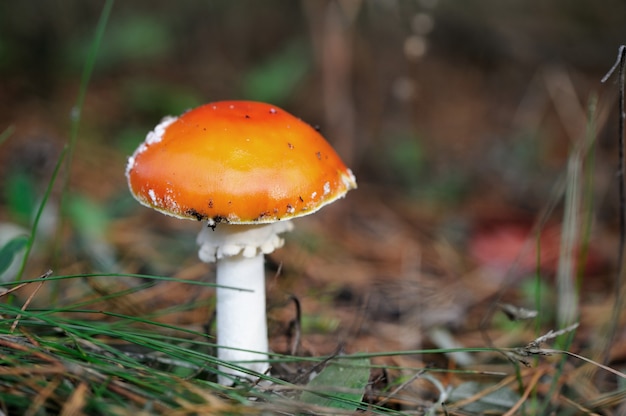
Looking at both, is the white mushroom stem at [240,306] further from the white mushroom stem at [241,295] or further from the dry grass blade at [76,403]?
the dry grass blade at [76,403]

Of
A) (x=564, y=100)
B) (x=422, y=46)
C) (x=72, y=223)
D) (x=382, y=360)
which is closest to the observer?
(x=382, y=360)

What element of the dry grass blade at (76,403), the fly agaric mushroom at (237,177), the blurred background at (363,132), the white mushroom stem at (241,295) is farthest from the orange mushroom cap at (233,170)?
the blurred background at (363,132)

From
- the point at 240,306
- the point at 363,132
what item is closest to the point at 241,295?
the point at 240,306

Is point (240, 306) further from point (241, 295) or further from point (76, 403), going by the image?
point (76, 403)

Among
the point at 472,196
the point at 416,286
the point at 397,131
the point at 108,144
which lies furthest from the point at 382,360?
the point at 108,144

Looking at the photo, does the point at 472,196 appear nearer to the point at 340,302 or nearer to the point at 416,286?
the point at 416,286

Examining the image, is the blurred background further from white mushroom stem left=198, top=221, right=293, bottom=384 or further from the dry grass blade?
the dry grass blade
